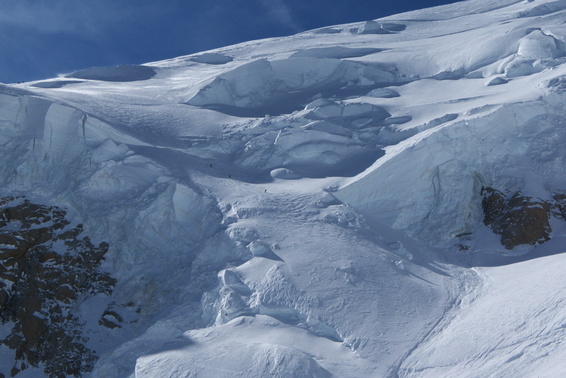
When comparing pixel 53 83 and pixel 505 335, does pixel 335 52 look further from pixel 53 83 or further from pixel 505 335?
pixel 505 335

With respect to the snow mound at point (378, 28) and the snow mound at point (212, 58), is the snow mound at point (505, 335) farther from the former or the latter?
the snow mound at point (378, 28)

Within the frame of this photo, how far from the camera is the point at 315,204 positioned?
20.0 meters

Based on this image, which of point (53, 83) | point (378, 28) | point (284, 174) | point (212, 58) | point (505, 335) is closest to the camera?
point (505, 335)

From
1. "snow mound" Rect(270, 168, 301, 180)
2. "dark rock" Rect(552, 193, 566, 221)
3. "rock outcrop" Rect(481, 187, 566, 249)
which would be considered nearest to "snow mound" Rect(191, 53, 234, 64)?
"snow mound" Rect(270, 168, 301, 180)

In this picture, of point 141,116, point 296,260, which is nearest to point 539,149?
point 296,260

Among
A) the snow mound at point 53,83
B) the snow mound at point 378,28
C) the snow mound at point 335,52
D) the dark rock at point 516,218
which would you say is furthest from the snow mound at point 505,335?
the snow mound at point 378,28

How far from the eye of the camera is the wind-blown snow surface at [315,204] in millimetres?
14406

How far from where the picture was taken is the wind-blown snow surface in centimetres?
1441

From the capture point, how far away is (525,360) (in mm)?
12562

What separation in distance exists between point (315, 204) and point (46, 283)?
8051 mm

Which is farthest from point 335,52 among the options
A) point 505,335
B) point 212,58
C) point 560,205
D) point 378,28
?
point 505,335

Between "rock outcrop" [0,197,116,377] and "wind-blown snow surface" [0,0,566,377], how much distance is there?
41 centimetres

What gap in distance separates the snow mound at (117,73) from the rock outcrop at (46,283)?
55.9ft

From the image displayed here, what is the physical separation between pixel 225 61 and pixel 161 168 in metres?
19.3
